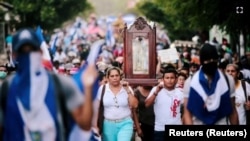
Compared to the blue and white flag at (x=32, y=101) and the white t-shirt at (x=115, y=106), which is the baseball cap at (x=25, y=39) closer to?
the blue and white flag at (x=32, y=101)

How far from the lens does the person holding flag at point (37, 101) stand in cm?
666

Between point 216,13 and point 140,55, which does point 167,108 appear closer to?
point 140,55

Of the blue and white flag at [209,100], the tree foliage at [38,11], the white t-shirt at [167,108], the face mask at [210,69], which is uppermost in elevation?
the tree foliage at [38,11]

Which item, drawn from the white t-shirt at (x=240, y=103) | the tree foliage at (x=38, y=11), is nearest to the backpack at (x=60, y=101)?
the white t-shirt at (x=240, y=103)

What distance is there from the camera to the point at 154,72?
1675cm

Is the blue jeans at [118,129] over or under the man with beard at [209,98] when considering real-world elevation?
under

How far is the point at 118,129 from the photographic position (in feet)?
38.6

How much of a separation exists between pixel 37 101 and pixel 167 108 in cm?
535

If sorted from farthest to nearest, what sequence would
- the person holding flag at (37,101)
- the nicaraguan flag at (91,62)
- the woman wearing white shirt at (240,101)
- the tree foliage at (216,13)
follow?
the tree foliage at (216,13) → the woman wearing white shirt at (240,101) → the nicaraguan flag at (91,62) → the person holding flag at (37,101)

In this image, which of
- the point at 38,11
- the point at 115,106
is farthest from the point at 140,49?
the point at 38,11

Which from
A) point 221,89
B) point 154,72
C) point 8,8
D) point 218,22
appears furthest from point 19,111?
point 8,8

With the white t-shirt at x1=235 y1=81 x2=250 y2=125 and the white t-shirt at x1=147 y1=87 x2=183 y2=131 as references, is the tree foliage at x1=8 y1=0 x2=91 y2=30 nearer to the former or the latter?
the white t-shirt at x1=147 y1=87 x2=183 y2=131

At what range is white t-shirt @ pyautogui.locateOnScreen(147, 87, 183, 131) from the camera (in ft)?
38.8

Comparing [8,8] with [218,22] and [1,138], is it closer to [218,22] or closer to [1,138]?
[218,22]
